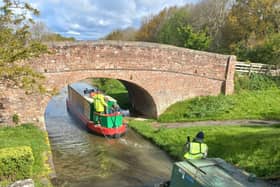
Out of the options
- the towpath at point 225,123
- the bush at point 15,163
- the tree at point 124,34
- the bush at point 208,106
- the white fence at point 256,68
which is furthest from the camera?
the tree at point 124,34

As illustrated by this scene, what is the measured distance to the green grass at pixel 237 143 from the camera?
912 cm

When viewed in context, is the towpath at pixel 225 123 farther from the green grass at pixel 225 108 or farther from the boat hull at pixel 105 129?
the boat hull at pixel 105 129

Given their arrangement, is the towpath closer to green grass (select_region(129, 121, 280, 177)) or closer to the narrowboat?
green grass (select_region(129, 121, 280, 177))

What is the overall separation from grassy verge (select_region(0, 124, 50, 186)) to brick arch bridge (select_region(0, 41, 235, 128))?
2.35ft

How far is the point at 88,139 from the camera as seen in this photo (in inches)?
556

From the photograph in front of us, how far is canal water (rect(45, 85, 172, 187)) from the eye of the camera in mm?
9539

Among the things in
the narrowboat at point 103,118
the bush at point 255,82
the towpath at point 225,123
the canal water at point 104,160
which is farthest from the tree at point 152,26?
the canal water at point 104,160

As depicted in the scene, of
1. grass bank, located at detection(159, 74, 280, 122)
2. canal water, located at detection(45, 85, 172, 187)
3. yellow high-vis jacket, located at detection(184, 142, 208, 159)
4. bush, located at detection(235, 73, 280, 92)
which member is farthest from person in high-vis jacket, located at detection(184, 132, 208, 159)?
bush, located at detection(235, 73, 280, 92)

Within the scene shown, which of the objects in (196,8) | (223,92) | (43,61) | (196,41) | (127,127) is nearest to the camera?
(43,61)

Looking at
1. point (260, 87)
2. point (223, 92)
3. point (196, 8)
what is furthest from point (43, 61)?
point (196, 8)

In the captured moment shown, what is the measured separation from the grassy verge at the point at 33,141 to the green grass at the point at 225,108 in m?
6.52

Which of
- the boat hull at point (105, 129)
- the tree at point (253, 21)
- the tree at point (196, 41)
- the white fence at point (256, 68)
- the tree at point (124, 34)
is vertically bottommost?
the boat hull at point (105, 129)

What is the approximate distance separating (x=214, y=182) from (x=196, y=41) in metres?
21.1

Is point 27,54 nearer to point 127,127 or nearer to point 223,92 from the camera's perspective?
point 127,127
